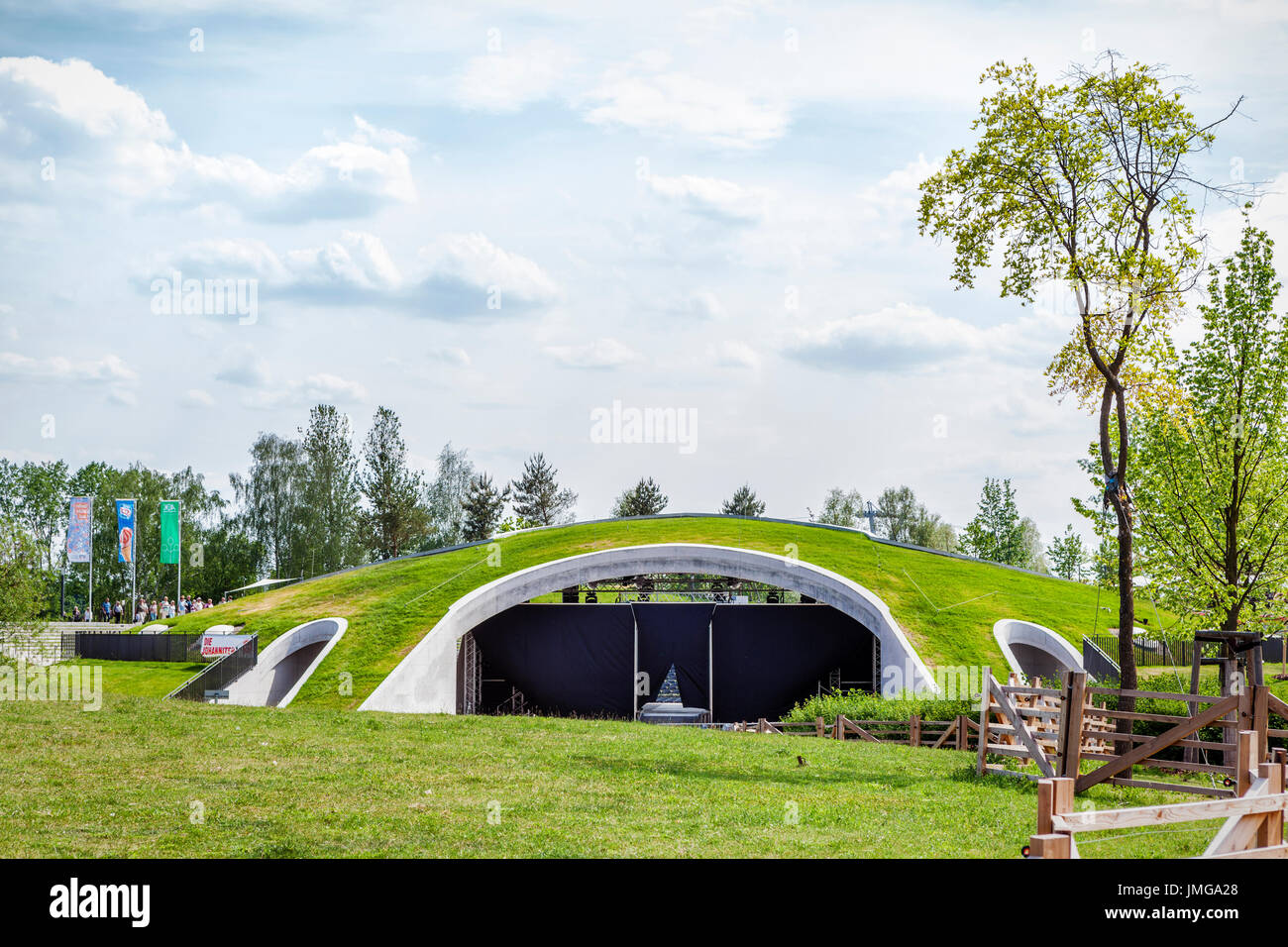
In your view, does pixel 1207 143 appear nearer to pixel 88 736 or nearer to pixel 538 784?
pixel 538 784

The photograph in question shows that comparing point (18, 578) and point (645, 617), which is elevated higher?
point (18, 578)

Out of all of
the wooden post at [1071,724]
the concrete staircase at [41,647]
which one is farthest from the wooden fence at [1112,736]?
the concrete staircase at [41,647]

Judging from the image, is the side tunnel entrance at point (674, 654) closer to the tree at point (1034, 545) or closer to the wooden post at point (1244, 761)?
the wooden post at point (1244, 761)

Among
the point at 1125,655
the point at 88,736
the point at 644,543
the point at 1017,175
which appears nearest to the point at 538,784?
the point at 88,736

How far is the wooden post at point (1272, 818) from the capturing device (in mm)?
7609

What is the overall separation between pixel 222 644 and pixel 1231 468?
31445 mm

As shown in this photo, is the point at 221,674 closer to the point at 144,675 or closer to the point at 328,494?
the point at 144,675

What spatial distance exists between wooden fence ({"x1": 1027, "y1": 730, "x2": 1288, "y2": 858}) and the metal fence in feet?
120

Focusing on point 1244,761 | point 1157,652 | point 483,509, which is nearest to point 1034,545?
point 483,509

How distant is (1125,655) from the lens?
18734mm

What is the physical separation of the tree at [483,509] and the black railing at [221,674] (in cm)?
5003

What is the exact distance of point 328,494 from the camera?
7612cm

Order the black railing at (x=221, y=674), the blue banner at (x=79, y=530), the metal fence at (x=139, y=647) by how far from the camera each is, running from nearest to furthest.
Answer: the black railing at (x=221, y=674)
the metal fence at (x=139, y=647)
the blue banner at (x=79, y=530)

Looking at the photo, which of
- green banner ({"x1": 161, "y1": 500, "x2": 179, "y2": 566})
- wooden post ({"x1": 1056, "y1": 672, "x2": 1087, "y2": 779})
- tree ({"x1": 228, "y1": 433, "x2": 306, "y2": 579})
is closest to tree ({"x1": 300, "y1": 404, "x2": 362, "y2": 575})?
tree ({"x1": 228, "y1": 433, "x2": 306, "y2": 579})
